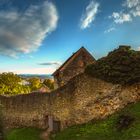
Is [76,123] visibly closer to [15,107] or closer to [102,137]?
[102,137]

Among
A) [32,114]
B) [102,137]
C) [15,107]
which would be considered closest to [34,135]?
[32,114]

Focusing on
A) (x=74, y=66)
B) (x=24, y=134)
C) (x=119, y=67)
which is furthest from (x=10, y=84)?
(x=119, y=67)

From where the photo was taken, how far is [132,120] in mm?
24516

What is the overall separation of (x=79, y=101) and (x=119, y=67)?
436 centimetres

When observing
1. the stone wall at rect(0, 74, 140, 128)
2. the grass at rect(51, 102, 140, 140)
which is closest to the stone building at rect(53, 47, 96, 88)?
the stone wall at rect(0, 74, 140, 128)

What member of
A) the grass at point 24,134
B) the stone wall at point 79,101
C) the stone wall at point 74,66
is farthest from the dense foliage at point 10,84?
the stone wall at point 79,101

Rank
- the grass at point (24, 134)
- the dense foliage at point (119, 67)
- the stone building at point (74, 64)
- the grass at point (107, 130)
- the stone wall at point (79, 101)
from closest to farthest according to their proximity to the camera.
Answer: the grass at point (107, 130) → the dense foliage at point (119, 67) → the stone wall at point (79, 101) → the grass at point (24, 134) → the stone building at point (74, 64)

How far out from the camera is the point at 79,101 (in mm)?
30234

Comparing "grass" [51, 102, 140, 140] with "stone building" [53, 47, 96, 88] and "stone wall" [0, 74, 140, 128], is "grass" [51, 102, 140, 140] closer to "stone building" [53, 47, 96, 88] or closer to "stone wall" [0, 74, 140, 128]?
"stone wall" [0, 74, 140, 128]

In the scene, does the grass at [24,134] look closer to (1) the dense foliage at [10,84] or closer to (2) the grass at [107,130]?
(2) the grass at [107,130]

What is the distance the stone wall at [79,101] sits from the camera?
1126 inches

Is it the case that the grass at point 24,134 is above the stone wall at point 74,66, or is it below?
below

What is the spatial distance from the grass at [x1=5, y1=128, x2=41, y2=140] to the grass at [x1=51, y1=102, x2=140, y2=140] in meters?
2.72

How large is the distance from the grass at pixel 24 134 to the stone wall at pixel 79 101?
79cm
